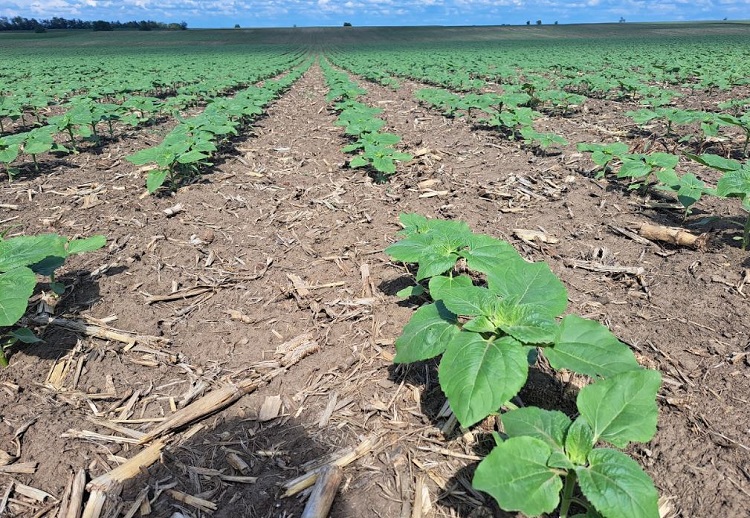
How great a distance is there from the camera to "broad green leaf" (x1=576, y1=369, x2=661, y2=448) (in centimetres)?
176

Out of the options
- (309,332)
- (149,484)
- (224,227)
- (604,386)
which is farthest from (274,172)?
(604,386)

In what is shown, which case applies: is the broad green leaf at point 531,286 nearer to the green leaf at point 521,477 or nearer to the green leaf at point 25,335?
the green leaf at point 521,477

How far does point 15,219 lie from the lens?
5.34 metres

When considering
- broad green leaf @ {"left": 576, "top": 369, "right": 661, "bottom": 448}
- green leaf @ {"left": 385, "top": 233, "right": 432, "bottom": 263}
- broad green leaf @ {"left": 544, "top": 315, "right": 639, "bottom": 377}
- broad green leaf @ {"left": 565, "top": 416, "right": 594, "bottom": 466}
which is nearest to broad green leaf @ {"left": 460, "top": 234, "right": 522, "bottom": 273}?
green leaf @ {"left": 385, "top": 233, "right": 432, "bottom": 263}

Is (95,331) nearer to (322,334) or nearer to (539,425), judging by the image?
(322,334)

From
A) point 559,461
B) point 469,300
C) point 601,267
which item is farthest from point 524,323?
point 601,267

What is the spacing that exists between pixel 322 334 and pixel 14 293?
1895mm

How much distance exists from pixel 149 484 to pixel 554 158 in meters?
6.90

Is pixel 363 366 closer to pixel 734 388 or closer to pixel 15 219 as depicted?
pixel 734 388

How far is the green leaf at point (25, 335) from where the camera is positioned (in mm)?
2977

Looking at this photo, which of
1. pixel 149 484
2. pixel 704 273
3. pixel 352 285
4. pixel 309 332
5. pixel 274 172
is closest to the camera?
pixel 149 484

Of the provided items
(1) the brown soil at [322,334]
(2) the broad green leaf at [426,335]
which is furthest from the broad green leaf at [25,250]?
(2) the broad green leaf at [426,335]

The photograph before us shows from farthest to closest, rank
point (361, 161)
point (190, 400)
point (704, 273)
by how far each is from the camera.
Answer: point (361, 161) < point (704, 273) < point (190, 400)

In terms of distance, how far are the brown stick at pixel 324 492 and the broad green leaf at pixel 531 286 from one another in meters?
1.25
